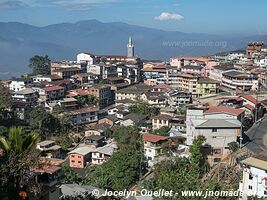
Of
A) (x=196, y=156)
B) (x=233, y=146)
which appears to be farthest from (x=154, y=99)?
(x=196, y=156)

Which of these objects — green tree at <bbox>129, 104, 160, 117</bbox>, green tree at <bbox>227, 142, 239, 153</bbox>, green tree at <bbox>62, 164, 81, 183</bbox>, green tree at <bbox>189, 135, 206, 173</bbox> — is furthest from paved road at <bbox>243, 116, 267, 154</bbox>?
green tree at <bbox>129, 104, 160, 117</bbox>

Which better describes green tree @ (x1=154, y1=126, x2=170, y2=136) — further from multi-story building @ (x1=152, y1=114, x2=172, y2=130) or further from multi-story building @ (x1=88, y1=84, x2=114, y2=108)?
multi-story building @ (x1=88, y1=84, x2=114, y2=108)

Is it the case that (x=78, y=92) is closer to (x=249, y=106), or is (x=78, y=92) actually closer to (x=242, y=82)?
(x=242, y=82)

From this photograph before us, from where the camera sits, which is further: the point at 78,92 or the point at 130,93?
the point at 130,93

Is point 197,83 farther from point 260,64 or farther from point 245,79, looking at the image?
point 260,64

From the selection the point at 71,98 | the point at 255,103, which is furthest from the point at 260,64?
the point at 71,98
